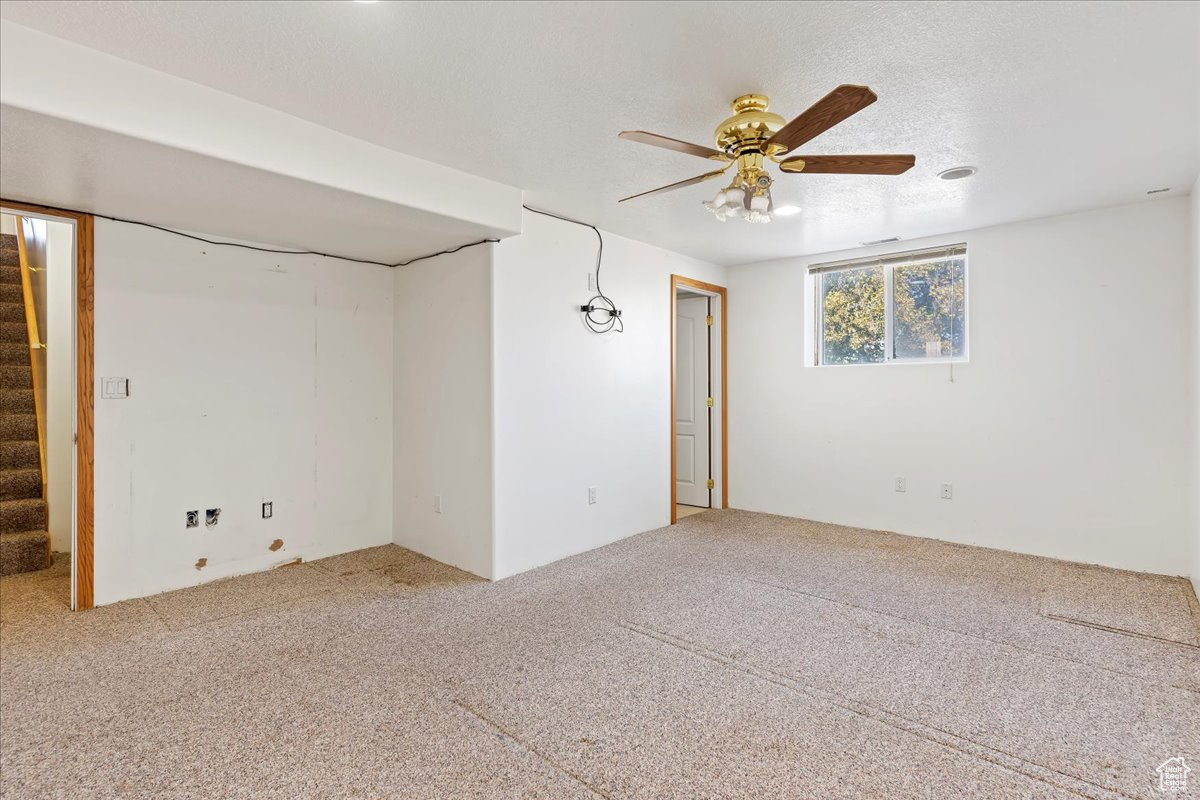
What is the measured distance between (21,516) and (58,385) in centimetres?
99

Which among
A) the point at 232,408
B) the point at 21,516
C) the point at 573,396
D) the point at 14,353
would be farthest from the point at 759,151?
the point at 14,353

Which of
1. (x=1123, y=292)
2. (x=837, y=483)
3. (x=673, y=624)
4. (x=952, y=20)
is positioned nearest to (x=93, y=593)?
(x=673, y=624)

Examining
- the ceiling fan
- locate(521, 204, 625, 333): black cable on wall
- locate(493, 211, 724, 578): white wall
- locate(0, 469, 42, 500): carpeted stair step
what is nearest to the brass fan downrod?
the ceiling fan

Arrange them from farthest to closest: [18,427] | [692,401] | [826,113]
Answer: [692,401], [18,427], [826,113]

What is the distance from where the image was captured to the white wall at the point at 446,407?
367cm

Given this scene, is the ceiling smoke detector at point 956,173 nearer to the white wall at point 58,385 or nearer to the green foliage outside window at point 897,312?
the green foliage outside window at point 897,312

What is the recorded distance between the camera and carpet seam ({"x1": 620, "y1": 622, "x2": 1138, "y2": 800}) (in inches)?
69.4

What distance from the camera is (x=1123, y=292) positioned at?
12.2ft

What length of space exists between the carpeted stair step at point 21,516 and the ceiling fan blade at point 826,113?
16.4 ft

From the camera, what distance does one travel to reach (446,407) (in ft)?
13.0

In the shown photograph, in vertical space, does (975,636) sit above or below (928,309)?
below

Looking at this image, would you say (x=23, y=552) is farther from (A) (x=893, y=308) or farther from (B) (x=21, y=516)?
(A) (x=893, y=308)

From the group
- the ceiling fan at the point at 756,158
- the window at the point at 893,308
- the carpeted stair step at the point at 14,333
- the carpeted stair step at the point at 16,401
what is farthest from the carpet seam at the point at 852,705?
the carpeted stair step at the point at 14,333

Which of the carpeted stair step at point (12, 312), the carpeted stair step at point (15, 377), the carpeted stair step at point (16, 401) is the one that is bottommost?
the carpeted stair step at point (16, 401)
